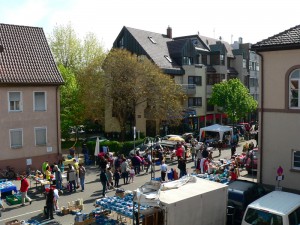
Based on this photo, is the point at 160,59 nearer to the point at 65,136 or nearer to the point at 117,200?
the point at 65,136

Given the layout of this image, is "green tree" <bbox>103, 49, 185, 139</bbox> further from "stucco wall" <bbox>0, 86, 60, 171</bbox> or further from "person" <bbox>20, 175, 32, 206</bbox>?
"person" <bbox>20, 175, 32, 206</bbox>

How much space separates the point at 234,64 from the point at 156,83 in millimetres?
28604

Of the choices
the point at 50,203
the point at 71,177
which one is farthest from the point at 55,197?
the point at 71,177

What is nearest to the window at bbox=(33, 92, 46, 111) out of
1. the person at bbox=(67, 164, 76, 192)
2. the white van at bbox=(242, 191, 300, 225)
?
the person at bbox=(67, 164, 76, 192)

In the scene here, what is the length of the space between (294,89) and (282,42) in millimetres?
2404

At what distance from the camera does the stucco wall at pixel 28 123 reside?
24141 millimetres

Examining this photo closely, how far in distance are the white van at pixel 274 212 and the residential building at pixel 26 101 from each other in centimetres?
1731

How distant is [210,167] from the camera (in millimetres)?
23062

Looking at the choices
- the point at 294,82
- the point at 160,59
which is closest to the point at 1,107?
the point at 294,82

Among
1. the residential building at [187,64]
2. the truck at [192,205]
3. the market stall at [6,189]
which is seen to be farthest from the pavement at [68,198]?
the residential building at [187,64]

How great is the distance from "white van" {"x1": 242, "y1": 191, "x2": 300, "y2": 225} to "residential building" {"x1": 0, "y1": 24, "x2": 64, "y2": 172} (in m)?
17.3

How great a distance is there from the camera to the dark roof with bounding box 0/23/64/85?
24719 mm

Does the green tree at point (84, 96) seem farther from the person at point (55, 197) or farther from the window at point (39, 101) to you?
the person at point (55, 197)

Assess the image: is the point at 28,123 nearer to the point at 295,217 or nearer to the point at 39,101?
the point at 39,101
